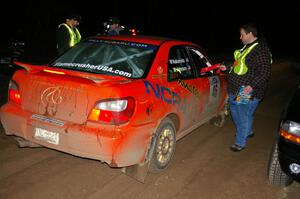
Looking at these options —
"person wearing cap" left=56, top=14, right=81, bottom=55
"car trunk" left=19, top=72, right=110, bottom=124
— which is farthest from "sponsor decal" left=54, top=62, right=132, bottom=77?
"person wearing cap" left=56, top=14, right=81, bottom=55

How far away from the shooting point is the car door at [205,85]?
528 cm

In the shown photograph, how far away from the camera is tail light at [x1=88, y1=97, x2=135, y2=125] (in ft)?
11.9

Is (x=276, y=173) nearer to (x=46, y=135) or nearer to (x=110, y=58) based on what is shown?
(x=110, y=58)

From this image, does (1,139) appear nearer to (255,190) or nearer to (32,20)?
(255,190)

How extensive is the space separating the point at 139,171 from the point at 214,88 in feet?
7.38

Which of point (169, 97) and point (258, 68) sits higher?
point (258, 68)

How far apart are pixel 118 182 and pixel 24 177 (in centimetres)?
109

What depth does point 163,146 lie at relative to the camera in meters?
4.47

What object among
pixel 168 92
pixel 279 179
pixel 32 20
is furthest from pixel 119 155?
pixel 32 20

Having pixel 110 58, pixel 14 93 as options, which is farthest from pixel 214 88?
pixel 14 93

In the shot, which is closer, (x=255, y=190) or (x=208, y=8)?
(x=255, y=190)

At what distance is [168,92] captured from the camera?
4.41 m

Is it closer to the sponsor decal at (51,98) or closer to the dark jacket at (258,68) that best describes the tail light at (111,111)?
the sponsor decal at (51,98)

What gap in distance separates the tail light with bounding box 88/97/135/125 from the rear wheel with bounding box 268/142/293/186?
1.91 metres
